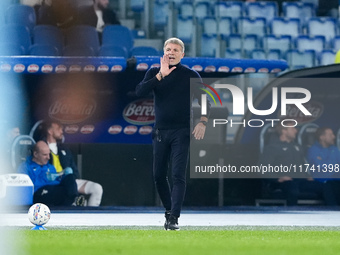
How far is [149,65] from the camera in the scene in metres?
11.9

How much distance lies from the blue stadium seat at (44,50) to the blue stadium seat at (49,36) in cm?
17

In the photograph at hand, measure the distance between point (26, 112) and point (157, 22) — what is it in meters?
4.75

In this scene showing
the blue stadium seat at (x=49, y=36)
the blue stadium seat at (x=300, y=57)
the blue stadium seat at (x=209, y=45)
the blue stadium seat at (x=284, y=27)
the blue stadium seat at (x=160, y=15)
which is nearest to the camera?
the blue stadium seat at (x=49, y=36)

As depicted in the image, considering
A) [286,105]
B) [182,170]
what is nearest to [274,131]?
[286,105]

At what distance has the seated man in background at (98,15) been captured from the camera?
49.3 feet

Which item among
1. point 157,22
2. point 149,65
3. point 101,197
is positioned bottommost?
point 101,197

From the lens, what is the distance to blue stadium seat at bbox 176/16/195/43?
655 inches

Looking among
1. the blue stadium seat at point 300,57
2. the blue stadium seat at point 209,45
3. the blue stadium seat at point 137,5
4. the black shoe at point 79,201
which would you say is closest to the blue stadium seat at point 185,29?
the blue stadium seat at point 209,45

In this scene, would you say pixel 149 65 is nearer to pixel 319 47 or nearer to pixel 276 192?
pixel 276 192

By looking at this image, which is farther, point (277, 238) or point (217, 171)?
point (217, 171)

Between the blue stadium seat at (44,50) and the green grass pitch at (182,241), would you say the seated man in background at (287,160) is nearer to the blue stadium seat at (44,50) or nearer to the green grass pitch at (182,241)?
the blue stadium seat at (44,50)

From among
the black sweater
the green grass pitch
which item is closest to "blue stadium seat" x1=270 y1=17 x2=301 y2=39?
the green grass pitch

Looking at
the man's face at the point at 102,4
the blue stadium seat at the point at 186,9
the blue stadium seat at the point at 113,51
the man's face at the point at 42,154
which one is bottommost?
the man's face at the point at 42,154

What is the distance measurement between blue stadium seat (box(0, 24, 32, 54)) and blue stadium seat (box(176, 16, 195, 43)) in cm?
341
